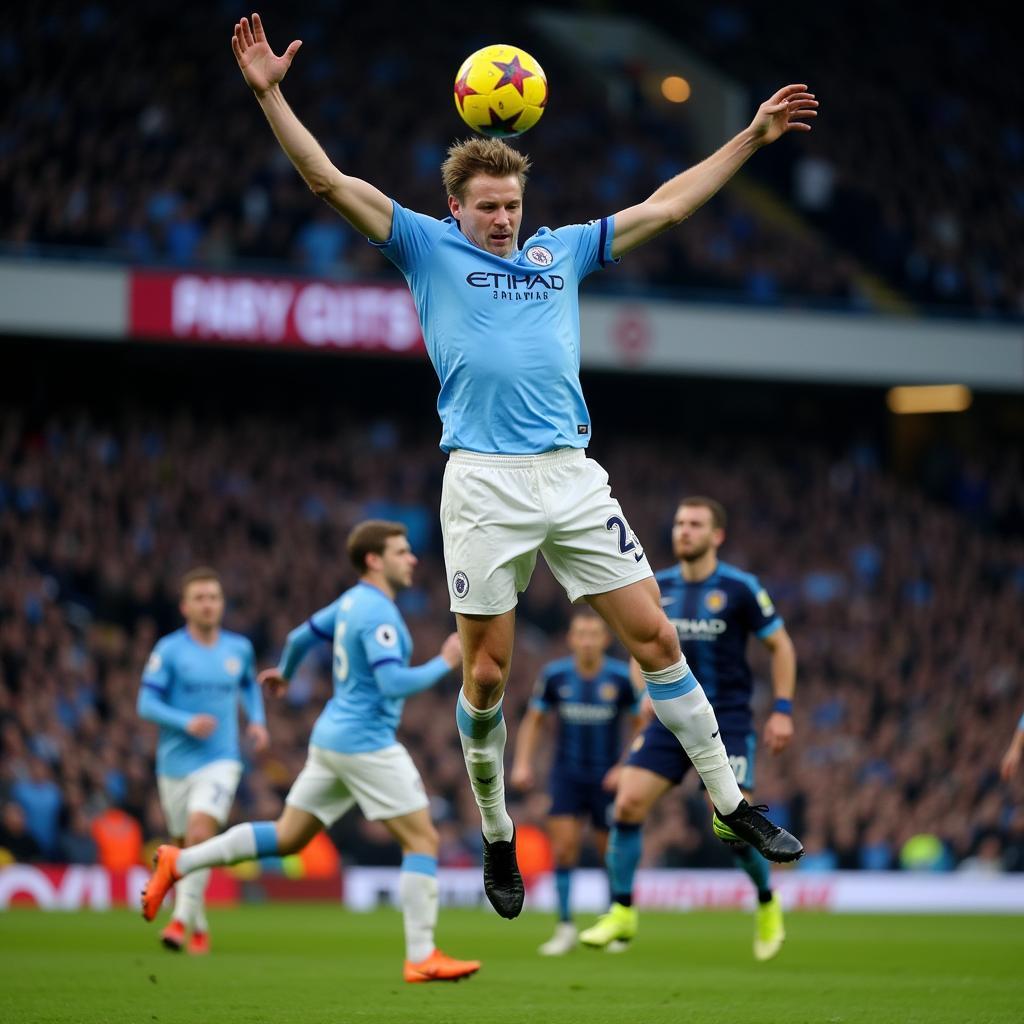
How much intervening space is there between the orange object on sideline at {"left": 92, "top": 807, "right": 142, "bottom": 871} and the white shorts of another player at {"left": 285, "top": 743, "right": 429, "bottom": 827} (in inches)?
345

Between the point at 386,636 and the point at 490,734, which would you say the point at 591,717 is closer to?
→ the point at 386,636

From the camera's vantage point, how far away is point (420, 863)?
9555 mm

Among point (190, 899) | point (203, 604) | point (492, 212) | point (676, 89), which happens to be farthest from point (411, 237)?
point (676, 89)

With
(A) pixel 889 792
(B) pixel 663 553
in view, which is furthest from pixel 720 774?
(B) pixel 663 553

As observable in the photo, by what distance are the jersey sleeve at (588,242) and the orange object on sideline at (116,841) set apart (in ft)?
41.0

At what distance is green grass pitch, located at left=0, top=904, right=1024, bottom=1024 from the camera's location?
308 inches

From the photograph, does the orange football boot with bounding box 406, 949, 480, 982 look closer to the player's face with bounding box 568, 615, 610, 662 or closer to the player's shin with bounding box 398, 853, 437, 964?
the player's shin with bounding box 398, 853, 437, 964

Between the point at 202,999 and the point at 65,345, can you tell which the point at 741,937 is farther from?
the point at 65,345

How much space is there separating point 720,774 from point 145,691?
20.0 ft

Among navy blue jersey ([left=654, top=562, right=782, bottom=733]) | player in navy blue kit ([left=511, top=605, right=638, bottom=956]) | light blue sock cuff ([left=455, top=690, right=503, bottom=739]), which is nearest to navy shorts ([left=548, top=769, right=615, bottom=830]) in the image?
player in navy blue kit ([left=511, top=605, right=638, bottom=956])

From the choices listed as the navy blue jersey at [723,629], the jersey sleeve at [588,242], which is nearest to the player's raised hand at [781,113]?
the jersey sleeve at [588,242]

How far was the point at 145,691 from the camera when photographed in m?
12.1

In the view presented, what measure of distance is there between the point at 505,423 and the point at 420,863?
11.8 ft

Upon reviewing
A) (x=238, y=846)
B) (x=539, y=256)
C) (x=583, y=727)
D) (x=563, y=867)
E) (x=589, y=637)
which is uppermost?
(x=539, y=256)
